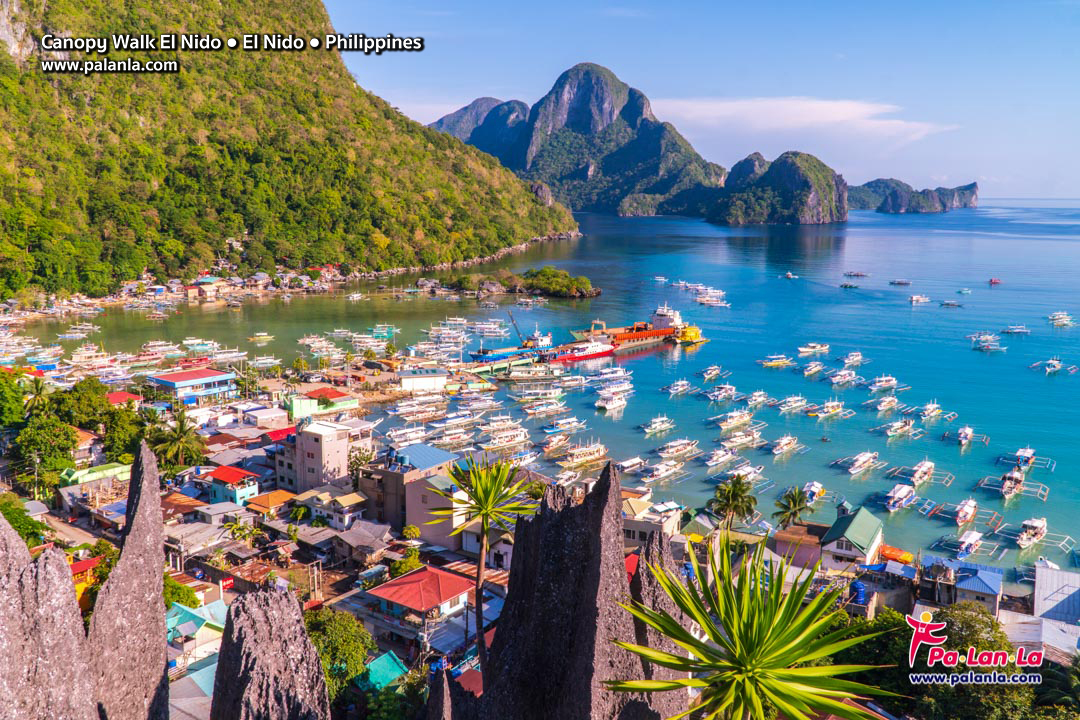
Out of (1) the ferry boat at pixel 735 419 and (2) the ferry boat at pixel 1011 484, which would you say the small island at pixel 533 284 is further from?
(2) the ferry boat at pixel 1011 484

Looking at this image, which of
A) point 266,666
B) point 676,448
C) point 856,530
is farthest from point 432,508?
point 676,448

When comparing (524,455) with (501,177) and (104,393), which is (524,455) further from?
(501,177)

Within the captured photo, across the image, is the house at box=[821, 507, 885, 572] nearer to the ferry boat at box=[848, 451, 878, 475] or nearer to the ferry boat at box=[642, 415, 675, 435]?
the ferry boat at box=[848, 451, 878, 475]

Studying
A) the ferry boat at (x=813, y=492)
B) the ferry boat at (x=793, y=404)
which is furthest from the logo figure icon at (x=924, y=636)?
the ferry boat at (x=793, y=404)

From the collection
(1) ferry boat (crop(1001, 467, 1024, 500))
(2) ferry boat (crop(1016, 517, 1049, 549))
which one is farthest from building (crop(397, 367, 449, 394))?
(2) ferry boat (crop(1016, 517, 1049, 549))

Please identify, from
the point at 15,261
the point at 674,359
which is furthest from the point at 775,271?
the point at 15,261
